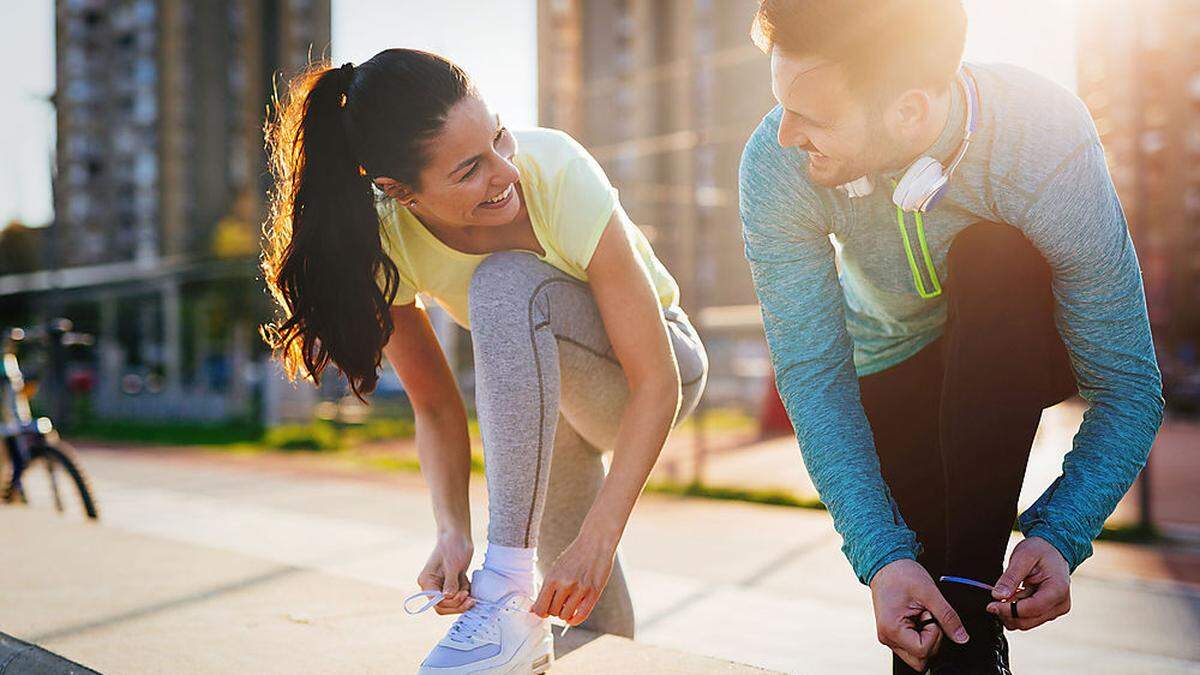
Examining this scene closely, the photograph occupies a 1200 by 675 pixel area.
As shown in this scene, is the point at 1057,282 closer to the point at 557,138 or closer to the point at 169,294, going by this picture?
the point at 557,138

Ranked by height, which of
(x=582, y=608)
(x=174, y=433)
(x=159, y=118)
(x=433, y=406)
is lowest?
(x=174, y=433)

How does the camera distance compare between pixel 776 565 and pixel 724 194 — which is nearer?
pixel 776 565

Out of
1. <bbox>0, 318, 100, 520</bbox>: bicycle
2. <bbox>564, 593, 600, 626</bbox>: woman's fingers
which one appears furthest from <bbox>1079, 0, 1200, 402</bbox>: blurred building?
<bbox>564, 593, 600, 626</bbox>: woman's fingers

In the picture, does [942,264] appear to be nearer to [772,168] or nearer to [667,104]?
[772,168]

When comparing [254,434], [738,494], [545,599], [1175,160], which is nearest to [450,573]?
[545,599]

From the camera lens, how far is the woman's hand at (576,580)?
4.22ft

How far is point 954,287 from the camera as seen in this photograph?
119 cm

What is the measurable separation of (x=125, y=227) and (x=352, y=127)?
39863mm

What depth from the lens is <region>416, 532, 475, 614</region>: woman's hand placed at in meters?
1.37

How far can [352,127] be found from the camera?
142 cm

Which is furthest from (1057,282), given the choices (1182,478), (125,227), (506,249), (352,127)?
(125,227)

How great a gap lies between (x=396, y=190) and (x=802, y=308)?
22.7 inches

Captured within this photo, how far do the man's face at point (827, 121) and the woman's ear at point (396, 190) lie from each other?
53 cm

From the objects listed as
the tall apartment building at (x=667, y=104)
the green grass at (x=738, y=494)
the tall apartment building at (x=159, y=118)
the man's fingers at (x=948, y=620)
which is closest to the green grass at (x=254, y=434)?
the green grass at (x=738, y=494)
